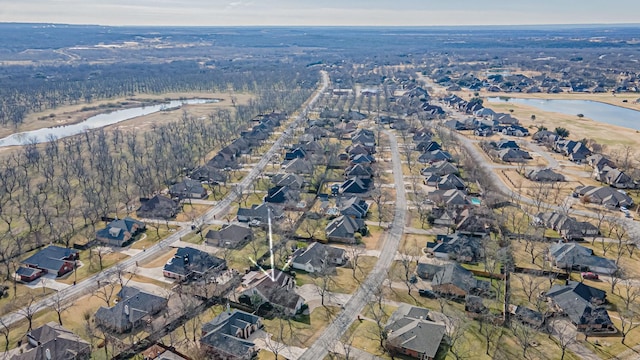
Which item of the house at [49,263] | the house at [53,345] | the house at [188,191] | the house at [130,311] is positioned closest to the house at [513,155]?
the house at [188,191]

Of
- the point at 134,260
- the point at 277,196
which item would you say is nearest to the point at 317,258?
the point at 277,196

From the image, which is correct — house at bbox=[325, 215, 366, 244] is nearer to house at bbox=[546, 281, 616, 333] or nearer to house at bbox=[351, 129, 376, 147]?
house at bbox=[546, 281, 616, 333]

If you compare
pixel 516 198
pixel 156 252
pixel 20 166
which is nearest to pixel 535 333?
pixel 516 198

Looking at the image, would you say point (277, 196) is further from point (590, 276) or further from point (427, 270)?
point (590, 276)

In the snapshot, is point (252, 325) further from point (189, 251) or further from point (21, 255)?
point (21, 255)

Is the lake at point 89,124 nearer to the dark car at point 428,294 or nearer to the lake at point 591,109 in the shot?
the dark car at point 428,294

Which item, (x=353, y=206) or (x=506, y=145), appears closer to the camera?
(x=353, y=206)
